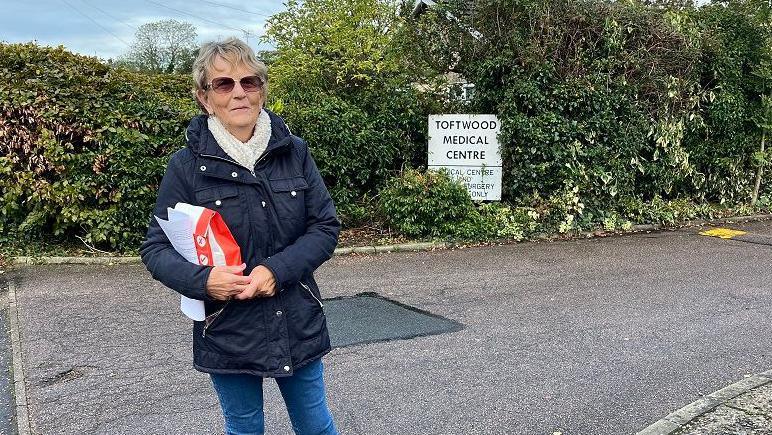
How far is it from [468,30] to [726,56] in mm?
4255

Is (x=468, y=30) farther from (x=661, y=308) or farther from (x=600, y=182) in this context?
(x=661, y=308)

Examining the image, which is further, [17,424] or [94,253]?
[94,253]

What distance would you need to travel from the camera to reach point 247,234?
7.28 feet

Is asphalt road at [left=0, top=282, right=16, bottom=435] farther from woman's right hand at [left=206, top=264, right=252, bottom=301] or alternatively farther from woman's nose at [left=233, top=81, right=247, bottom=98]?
woman's nose at [left=233, top=81, right=247, bottom=98]

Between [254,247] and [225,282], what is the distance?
7.2 inches

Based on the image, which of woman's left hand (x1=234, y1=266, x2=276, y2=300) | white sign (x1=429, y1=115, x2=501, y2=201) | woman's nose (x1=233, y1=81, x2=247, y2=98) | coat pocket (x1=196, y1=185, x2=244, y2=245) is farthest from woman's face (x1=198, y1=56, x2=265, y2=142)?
white sign (x1=429, y1=115, x2=501, y2=201)

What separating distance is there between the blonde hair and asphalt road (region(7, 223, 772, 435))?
2114mm

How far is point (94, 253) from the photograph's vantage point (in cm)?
761

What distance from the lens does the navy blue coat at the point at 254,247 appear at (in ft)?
7.23

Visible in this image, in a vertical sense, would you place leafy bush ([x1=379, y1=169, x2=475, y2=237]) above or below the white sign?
below

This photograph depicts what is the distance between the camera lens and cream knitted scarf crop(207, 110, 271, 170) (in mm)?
2246

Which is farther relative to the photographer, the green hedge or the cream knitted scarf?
the green hedge

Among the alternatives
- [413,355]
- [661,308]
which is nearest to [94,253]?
[413,355]

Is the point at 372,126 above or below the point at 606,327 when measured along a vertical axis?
above
